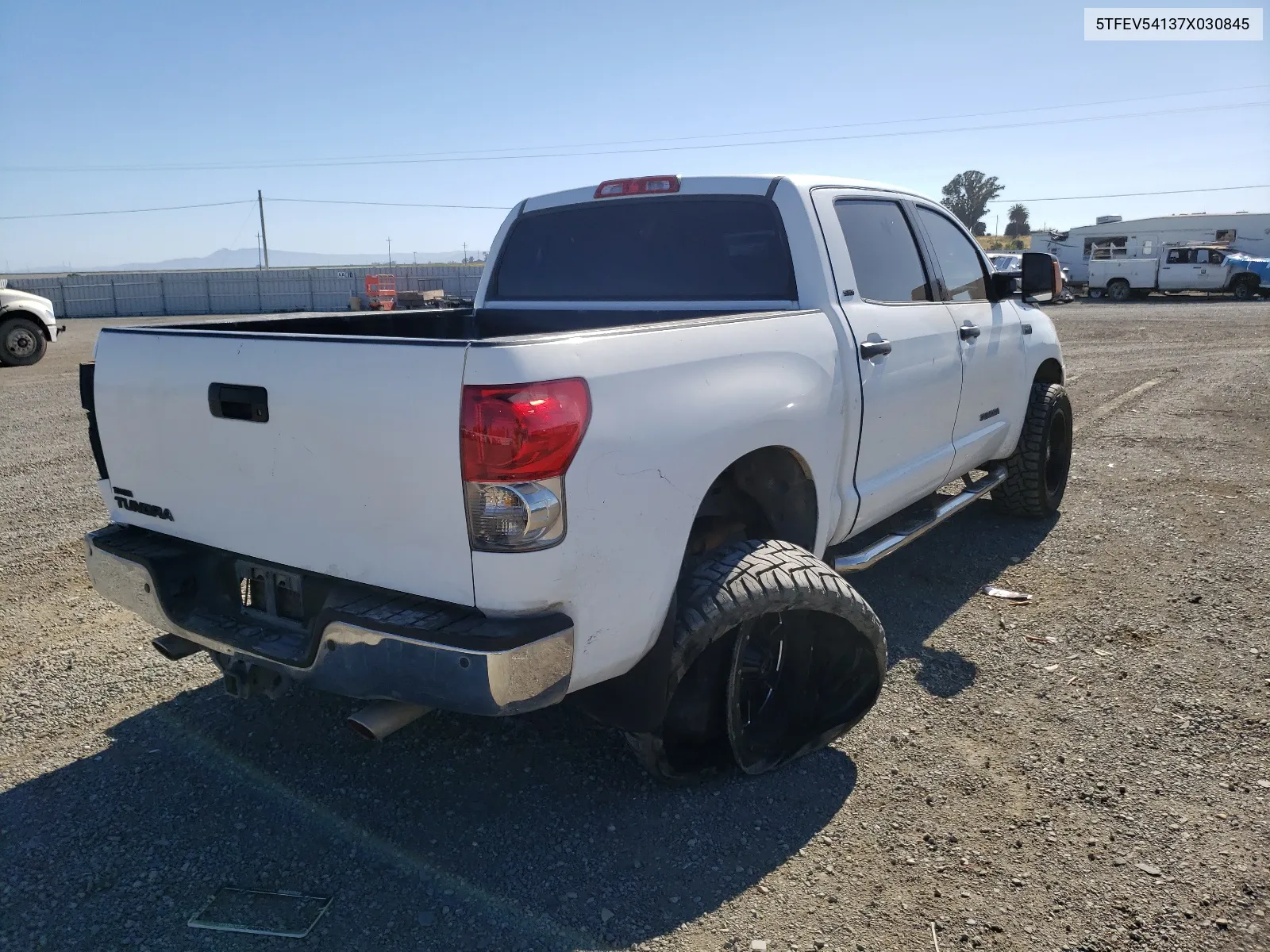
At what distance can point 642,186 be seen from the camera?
4.13 metres

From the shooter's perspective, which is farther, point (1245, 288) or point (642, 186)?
point (1245, 288)

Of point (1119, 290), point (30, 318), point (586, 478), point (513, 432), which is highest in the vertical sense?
point (30, 318)

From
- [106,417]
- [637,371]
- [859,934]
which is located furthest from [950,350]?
[106,417]

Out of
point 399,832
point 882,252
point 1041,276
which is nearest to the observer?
point 399,832

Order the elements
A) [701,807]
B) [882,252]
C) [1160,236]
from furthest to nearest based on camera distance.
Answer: [1160,236] < [882,252] < [701,807]

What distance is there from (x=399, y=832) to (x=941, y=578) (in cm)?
332

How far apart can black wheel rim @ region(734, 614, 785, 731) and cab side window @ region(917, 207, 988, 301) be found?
2.38 metres

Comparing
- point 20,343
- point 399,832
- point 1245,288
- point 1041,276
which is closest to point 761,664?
point 399,832

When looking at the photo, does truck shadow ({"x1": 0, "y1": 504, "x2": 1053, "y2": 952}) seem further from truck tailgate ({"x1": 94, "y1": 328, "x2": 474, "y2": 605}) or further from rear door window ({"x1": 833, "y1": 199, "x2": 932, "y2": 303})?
rear door window ({"x1": 833, "y1": 199, "x2": 932, "y2": 303})

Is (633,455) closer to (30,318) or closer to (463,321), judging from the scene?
(463,321)

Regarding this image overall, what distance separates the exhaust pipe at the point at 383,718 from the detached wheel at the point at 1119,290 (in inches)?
1444

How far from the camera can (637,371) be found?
2527 millimetres

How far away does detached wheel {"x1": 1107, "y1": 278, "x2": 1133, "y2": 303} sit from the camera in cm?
3356

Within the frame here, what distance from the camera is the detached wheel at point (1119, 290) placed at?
110 feet
